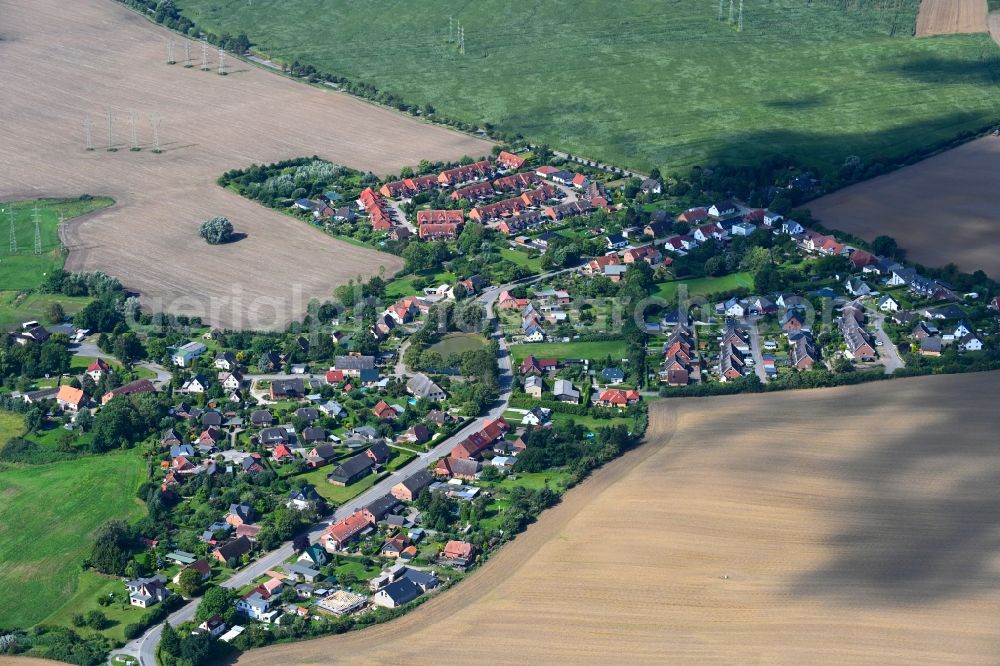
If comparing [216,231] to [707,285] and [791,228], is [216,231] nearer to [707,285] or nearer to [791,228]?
[707,285]

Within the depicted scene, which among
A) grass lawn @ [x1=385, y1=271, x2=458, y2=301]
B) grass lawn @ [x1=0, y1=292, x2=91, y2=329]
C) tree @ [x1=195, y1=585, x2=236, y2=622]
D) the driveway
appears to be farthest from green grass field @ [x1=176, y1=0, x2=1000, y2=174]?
tree @ [x1=195, y1=585, x2=236, y2=622]

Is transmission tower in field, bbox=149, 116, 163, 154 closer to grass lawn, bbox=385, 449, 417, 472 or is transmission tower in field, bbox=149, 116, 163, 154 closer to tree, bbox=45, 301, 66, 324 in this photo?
tree, bbox=45, 301, 66, 324

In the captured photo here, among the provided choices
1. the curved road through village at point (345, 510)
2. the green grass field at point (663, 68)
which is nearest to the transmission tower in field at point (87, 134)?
the green grass field at point (663, 68)

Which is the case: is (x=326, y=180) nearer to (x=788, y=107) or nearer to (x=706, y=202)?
(x=706, y=202)

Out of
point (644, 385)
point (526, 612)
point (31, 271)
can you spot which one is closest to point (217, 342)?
point (31, 271)

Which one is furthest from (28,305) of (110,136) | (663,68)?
(663,68)

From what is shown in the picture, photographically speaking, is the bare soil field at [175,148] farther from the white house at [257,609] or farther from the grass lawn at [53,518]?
the white house at [257,609]
